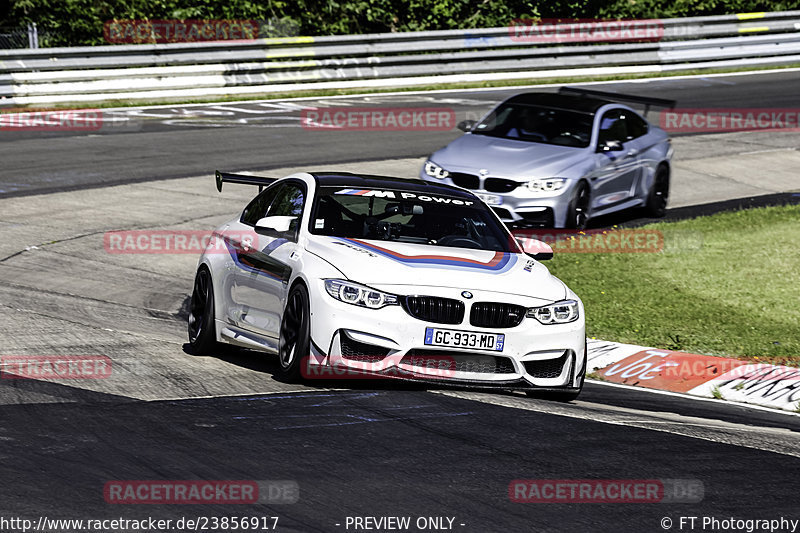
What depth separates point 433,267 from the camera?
28.1ft

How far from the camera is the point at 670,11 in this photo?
120ft

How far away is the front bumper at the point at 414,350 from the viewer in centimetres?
819

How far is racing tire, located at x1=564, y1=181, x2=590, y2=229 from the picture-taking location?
1579cm

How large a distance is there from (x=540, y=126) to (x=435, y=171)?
1.91 m

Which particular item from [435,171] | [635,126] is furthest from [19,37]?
[635,126]

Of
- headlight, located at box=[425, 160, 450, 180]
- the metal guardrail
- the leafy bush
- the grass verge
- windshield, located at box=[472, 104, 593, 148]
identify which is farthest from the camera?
the leafy bush

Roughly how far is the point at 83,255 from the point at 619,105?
311 inches

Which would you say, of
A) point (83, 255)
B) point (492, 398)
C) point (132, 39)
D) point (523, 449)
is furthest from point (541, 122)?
point (132, 39)

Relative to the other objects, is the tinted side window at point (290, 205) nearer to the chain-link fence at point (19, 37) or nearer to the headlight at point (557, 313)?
the headlight at point (557, 313)

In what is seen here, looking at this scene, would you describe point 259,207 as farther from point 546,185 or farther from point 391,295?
point 546,185

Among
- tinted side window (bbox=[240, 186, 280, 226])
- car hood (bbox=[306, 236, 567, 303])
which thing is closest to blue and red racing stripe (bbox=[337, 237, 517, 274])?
car hood (bbox=[306, 236, 567, 303])

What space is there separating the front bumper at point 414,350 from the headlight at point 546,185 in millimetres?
7123

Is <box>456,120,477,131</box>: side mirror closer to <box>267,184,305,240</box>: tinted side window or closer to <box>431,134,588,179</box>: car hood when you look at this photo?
<box>431,134,588,179</box>: car hood

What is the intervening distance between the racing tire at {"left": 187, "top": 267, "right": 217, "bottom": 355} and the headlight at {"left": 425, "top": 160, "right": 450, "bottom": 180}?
603cm
